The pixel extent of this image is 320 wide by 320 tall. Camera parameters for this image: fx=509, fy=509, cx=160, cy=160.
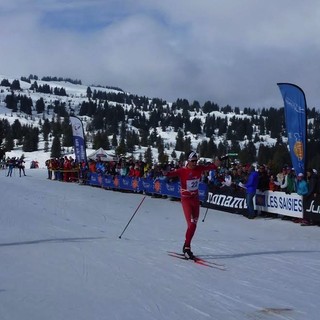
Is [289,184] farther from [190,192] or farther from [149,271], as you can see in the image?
[149,271]

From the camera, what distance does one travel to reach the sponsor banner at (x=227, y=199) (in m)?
19.2

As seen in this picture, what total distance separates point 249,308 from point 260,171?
12309 millimetres

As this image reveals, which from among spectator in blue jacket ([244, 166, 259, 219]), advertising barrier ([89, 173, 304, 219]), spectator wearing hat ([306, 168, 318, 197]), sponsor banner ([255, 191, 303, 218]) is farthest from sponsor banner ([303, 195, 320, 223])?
spectator in blue jacket ([244, 166, 259, 219])

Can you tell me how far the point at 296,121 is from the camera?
17.0 metres

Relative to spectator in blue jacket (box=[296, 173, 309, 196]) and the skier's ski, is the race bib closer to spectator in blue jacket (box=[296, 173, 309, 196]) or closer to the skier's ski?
the skier's ski

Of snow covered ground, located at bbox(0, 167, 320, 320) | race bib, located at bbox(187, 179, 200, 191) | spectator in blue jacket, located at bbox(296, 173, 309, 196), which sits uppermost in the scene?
spectator in blue jacket, located at bbox(296, 173, 309, 196)

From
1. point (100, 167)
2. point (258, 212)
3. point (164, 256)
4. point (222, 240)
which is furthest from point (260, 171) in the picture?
point (100, 167)

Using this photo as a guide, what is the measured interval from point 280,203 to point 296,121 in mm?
2869

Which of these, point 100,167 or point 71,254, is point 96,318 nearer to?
point 71,254

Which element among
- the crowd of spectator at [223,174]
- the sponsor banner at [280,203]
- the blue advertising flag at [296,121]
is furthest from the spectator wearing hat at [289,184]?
the blue advertising flag at [296,121]

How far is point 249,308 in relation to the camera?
6297 millimetres

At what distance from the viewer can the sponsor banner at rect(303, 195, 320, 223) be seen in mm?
15766

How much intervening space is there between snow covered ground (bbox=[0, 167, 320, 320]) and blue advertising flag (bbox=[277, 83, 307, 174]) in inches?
93.3

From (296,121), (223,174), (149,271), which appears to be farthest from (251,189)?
(149,271)
